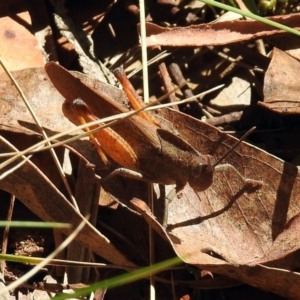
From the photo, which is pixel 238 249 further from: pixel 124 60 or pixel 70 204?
pixel 124 60

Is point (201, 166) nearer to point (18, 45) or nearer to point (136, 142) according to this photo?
point (136, 142)

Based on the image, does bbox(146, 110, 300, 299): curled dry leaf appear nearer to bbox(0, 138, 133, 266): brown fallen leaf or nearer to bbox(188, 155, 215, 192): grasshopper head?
bbox(188, 155, 215, 192): grasshopper head

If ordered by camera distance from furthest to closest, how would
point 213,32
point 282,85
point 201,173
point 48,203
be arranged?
point 213,32 → point 282,85 → point 201,173 → point 48,203

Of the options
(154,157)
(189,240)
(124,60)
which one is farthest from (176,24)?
(189,240)

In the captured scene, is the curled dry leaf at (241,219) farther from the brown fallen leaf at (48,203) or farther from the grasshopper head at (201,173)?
the brown fallen leaf at (48,203)

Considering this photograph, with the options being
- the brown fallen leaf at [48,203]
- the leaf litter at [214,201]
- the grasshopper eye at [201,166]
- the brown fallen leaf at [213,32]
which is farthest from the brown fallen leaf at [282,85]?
the brown fallen leaf at [48,203]

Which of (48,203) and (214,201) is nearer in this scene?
(48,203)

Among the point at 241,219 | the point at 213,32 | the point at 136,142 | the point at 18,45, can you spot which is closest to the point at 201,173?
the point at 241,219
